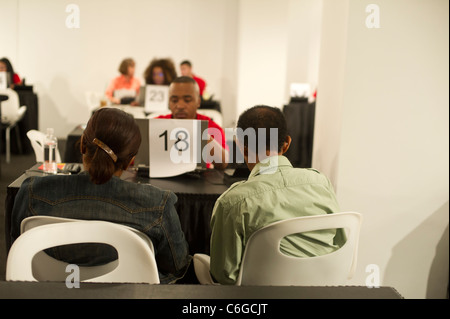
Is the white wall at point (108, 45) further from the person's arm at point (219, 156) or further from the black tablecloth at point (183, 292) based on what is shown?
the black tablecloth at point (183, 292)

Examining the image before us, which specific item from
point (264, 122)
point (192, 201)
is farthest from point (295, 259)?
point (192, 201)

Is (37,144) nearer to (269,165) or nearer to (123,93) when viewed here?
(269,165)

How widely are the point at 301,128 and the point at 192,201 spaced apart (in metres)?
3.64

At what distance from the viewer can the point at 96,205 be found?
59.5 inches

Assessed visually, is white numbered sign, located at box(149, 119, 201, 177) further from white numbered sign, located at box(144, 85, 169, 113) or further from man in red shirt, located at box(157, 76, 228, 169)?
white numbered sign, located at box(144, 85, 169, 113)

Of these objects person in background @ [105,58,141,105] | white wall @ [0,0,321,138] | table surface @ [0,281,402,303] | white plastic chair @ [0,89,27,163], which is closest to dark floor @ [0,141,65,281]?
table surface @ [0,281,402,303]

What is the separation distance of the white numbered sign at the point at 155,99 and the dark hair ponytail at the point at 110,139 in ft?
11.2

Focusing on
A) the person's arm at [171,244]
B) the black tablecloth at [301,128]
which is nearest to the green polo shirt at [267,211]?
the person's arm at [171,244]

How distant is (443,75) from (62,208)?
70.0 inches

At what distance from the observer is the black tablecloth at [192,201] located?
212 cm

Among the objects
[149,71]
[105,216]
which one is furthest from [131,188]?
[149,71]

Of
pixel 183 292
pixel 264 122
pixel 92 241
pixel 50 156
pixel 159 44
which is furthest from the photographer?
pixel 159 44

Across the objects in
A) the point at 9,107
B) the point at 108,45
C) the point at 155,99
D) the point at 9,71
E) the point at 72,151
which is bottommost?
the point at 72,151

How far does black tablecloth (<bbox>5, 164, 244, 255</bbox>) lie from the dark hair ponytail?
0.54 metres
